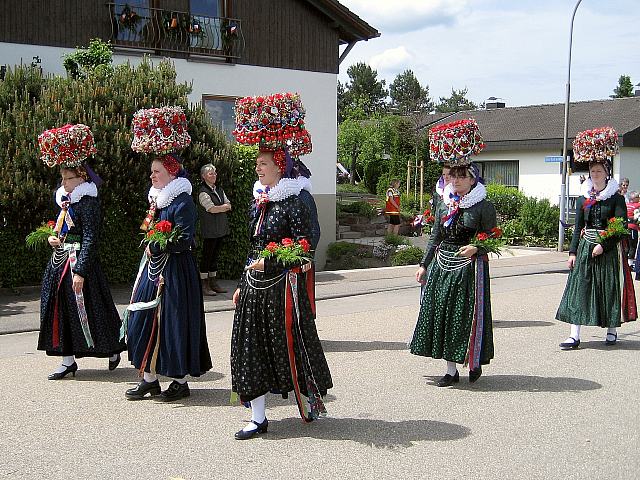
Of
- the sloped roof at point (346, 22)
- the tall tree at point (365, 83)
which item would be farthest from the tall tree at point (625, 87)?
the sloped roof at point (346, 22)

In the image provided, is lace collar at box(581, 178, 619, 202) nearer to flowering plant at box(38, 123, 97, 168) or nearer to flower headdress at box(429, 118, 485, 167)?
flower headdress at box(429, 118, 485, 167)

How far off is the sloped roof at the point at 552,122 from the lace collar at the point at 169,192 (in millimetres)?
25694

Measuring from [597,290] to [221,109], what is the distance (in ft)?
39.0

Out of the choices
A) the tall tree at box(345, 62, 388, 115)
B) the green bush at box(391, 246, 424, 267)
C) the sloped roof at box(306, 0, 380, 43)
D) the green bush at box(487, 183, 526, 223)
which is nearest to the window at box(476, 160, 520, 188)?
the green bush at box(487, 183, 526, 223)

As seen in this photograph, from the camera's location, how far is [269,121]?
5.39m

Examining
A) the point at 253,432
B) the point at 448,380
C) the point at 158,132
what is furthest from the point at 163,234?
the point at 448,380

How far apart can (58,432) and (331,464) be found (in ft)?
6.68

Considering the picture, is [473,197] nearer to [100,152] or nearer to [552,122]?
[100,152]

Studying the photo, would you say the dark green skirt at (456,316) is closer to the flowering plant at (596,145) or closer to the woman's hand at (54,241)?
the flowering plant at (596,145)

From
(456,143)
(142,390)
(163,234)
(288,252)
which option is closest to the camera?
(288,252)

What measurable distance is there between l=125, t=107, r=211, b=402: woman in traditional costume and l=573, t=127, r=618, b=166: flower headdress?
4.41 metres

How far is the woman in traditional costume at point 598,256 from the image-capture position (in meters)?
8.55

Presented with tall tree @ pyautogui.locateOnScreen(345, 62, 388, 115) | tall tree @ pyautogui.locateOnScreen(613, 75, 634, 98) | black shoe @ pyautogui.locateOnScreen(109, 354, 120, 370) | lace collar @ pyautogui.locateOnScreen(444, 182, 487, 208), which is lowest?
black shoe @ pyautogui.locateOnScreen(109, 354, 120, 370)

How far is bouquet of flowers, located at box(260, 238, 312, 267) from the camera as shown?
537 cm
